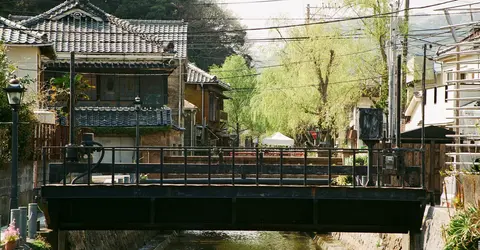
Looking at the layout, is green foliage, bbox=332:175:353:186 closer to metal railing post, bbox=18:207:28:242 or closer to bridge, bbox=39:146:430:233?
bridge, bbox=39:146:430:233

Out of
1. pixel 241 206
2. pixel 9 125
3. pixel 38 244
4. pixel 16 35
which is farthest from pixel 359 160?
pixel 38 244

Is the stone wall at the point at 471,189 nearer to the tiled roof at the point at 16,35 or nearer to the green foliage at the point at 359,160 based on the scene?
the green foliage at the point at 359,160

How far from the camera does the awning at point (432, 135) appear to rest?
101 feet

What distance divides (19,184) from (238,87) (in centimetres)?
6684

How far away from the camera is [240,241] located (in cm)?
4175

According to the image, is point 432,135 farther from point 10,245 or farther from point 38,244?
point 10,245

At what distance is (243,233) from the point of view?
47375 millimetres

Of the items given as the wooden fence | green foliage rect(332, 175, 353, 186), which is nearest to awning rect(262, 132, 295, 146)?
green foliage rect(332, 175, 353, 186)

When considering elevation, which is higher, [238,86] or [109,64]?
[238,86]

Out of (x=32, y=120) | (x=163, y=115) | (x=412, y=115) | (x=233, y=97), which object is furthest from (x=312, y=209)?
Answer: (x=233, y=97)

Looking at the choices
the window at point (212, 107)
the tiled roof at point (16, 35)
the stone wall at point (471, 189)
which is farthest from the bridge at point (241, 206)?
the window at point (212, 107)

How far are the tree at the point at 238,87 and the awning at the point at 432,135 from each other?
172 feet

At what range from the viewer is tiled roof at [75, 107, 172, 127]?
44.5 metres

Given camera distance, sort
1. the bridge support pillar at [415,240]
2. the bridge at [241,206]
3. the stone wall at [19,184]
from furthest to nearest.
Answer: the stone wall at [19,184] → the bridge support pillar at [415,240] → the bridge at [241,206]
